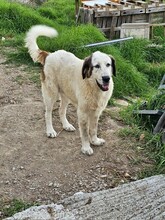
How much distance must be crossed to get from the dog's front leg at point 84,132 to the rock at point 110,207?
1010 millimetres

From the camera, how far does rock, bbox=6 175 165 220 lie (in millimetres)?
3792

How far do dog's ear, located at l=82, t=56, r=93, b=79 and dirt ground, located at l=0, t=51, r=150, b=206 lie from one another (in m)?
0.99

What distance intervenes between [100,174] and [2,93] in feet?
8.33

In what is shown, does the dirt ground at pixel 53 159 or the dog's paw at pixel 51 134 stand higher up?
the dog's paw at pixel 51 134

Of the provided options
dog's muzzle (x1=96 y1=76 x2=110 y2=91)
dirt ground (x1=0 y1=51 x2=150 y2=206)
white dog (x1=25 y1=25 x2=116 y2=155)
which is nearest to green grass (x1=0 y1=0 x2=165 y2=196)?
dirt ground (x1=0 y1=51 x2=150 y2=206)

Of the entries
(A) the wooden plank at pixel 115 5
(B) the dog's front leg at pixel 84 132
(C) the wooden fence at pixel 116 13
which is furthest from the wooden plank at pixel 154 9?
(B) the dog's front leg at pixel 84 132

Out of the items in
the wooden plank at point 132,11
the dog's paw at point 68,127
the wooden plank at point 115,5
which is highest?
the wooden plank at point 115,5

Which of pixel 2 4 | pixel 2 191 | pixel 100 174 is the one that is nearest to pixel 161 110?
pixel 100 174

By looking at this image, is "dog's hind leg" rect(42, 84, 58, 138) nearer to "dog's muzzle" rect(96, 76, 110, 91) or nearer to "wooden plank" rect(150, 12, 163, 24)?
"dog's muzzle" rect(96, 76, 110, 91)

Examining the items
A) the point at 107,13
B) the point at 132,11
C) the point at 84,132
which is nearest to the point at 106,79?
the point at 84,132

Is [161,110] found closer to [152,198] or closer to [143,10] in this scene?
[152,198]

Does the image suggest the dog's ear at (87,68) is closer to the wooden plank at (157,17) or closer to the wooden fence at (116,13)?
the wooden fence at (116,13)

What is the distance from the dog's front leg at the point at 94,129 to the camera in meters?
5.14

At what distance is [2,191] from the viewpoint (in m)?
4.51
